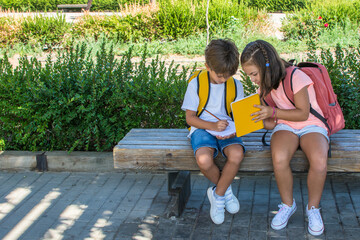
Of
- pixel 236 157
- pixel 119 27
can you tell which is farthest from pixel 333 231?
pixel 119 27

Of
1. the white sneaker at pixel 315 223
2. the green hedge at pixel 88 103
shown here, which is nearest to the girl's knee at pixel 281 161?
the white sneaker at pixel 315 223

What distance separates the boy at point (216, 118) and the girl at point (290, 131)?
7.3 inches

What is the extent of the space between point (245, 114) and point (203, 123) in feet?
1.13

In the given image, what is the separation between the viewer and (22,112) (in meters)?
4.60

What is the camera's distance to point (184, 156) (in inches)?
132

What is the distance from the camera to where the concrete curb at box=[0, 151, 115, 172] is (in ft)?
15.0

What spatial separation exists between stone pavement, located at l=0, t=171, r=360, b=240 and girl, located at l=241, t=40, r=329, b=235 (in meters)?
0.22

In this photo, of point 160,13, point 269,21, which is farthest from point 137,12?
point 269,21

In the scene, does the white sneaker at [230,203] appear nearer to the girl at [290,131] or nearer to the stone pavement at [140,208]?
the stone pavement at [140,208]

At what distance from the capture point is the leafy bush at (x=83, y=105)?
450cm

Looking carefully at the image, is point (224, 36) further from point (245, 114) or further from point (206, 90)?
point (245, 114)

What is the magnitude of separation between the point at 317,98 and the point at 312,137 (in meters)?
0.32

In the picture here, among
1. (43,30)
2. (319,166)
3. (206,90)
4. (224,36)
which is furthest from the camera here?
(43,30)

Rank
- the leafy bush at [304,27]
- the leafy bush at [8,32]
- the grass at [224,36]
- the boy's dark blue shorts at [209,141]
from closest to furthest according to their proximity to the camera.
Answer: the boy's dark blue shorts at [209,141]
the grass at [224,36]
the leafy bush at [8,32]
the leafy bush at [304,27]
